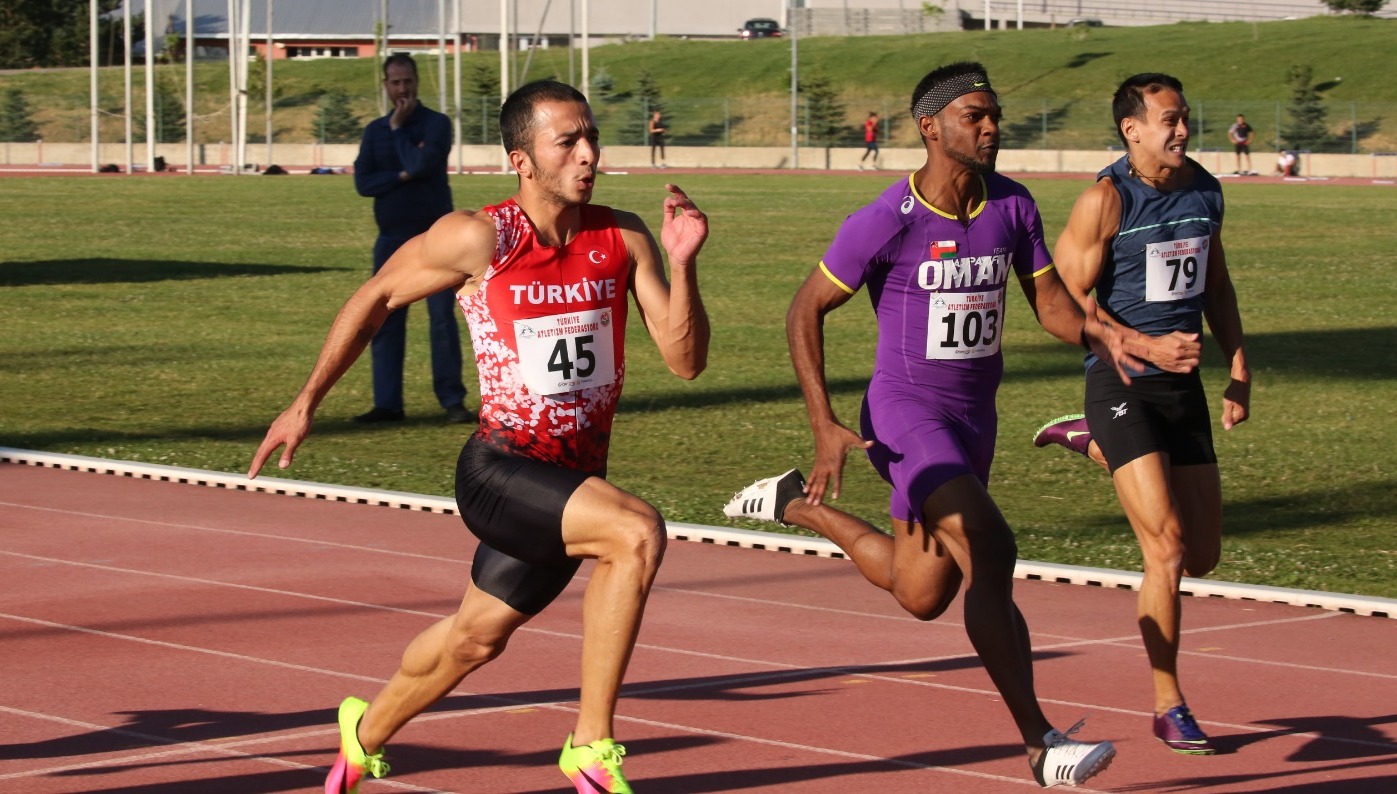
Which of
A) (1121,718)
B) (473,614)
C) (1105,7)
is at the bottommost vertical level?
(1121,718)

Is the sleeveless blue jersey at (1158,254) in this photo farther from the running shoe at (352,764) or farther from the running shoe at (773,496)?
the running shoe at (352,764)

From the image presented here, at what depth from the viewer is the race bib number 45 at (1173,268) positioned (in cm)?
668

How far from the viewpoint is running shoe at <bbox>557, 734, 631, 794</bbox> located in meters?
4.81

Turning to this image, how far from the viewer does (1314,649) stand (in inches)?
297

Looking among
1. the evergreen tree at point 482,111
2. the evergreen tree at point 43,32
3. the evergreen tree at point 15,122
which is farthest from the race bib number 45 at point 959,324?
the evergreen tree at point 43,32

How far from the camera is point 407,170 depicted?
1271 cm

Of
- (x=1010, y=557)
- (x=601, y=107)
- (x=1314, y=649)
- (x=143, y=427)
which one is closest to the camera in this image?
(x=1010, y=557)

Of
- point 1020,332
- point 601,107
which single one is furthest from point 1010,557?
point 601,107

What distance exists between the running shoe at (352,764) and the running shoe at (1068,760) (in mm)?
1795

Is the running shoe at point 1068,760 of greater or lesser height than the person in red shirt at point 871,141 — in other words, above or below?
below

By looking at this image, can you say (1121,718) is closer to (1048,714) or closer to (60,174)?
(1048,714)

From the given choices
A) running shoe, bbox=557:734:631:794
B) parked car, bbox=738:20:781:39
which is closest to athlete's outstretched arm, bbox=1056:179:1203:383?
running shoe, bbox=557:734:631:794

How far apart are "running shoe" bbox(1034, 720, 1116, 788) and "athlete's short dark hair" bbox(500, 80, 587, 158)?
216 centimetres

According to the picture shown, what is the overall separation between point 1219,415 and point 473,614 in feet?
33.4
